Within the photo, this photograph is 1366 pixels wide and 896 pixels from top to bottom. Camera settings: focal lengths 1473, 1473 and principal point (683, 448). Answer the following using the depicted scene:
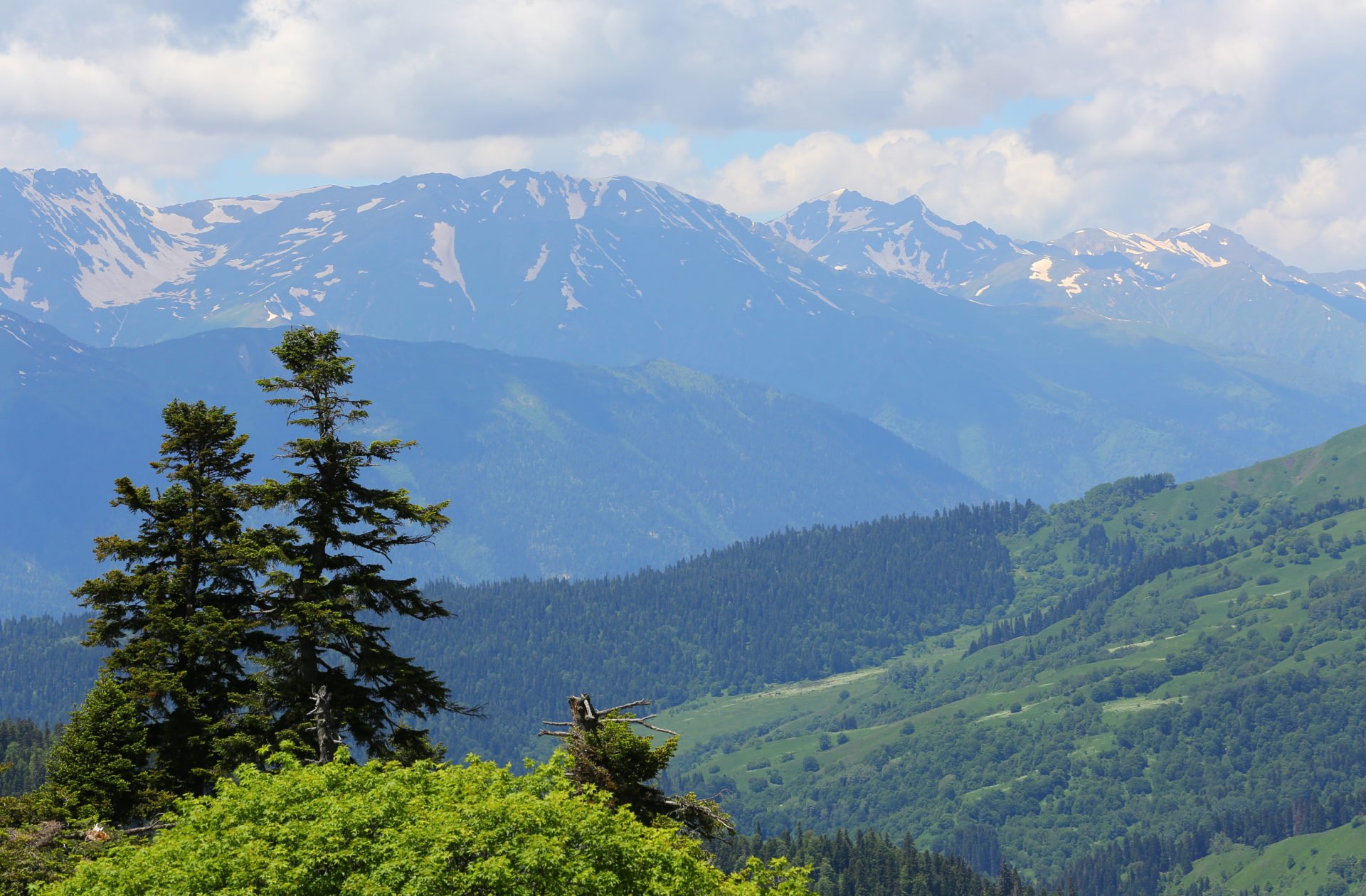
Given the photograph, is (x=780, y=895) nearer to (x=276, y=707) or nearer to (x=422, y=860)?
(x=422, y=860)

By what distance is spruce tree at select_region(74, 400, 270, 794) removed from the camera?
2357 inches

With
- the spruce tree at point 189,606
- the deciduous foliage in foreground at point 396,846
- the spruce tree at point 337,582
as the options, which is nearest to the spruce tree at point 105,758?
the spruce tree at point 189,606

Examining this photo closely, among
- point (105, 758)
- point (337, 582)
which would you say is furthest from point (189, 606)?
point (337, 582)

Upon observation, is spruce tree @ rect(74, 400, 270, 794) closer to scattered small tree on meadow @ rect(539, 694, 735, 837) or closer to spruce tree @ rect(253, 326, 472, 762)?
spruce tree @ rect(253, 326, 472, 762)

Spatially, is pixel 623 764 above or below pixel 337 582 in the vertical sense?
below

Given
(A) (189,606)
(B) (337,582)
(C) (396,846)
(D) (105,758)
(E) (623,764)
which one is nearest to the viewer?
(C) (396,846)

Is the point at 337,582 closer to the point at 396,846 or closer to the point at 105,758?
Answer: the point at 105,758

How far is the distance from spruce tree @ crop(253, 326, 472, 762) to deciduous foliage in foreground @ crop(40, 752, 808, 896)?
10900 millimetres

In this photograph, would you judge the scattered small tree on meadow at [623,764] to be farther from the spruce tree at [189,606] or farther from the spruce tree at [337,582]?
the spruce tree at [189,606]

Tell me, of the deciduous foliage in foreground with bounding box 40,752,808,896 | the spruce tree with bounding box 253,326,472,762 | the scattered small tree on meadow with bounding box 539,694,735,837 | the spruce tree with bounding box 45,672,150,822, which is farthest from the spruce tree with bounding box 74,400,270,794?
the scattered small tree on meadow with bounding box 539,694,735,837

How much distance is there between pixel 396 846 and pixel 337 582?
19.6 m

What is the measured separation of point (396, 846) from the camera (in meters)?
40.9

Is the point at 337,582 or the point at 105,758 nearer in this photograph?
the point at 105,758

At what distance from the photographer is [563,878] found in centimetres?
4153
